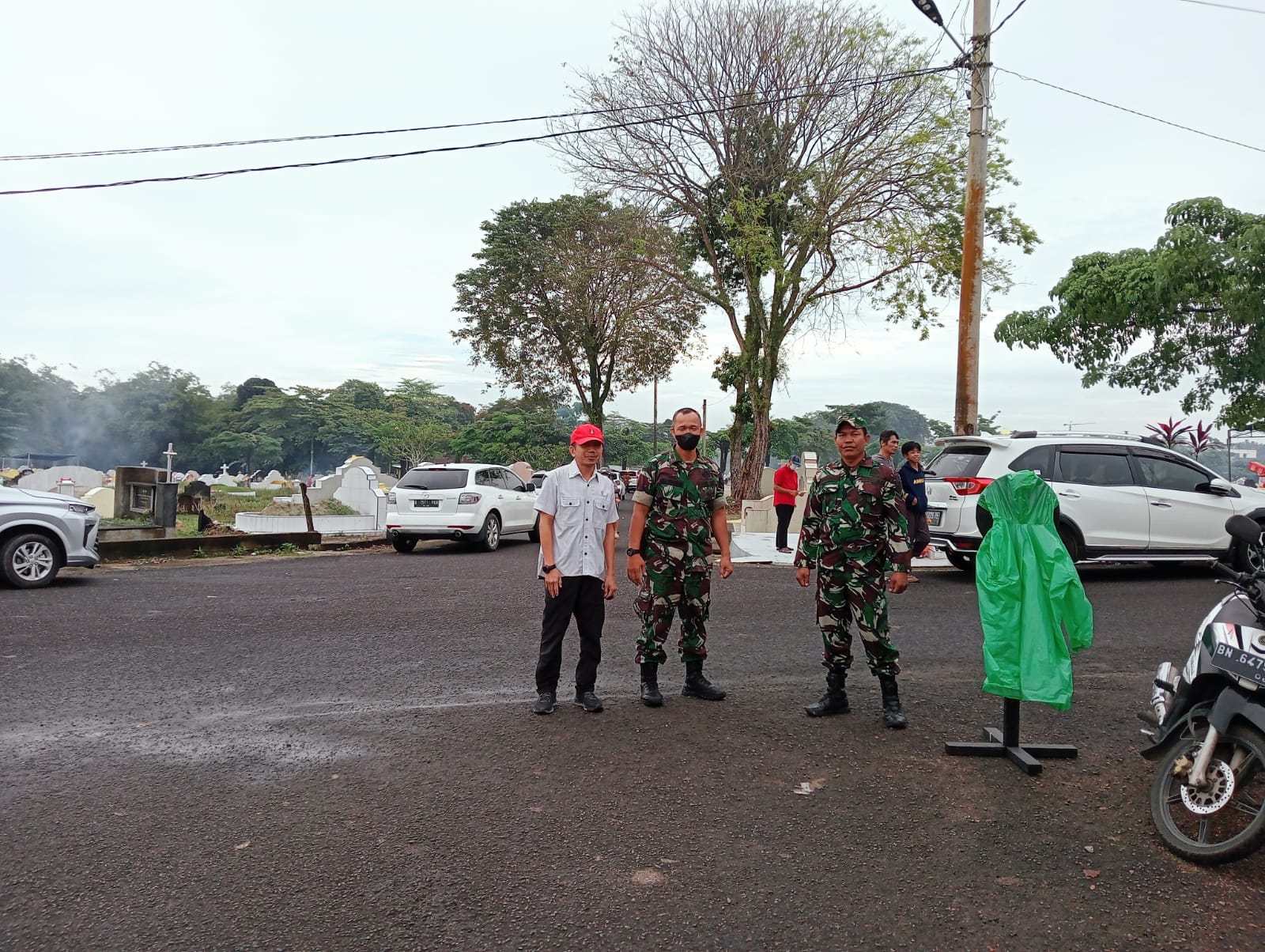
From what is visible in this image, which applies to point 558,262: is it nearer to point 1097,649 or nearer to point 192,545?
point 192,545

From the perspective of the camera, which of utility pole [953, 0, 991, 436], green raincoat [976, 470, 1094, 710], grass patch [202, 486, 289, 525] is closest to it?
green raincoat [976, 470, 1094, 710]

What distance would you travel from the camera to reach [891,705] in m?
5.14

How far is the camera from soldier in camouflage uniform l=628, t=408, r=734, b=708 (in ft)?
17.8

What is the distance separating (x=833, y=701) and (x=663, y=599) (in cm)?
114

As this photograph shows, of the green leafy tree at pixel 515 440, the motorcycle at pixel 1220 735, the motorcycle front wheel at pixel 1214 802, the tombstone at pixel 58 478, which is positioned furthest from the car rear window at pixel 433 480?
the green leafy tree at pixel 515 440

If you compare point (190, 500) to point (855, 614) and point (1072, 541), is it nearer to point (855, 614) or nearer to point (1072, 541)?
point (1072, 541)

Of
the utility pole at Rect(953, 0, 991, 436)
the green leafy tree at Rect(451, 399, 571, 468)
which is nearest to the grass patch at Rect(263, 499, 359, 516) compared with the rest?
the utility pole at Rect(953, 0, 991, 436)

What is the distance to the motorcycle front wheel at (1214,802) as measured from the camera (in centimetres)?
319

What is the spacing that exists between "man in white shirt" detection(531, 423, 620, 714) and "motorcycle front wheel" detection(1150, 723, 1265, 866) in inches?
114

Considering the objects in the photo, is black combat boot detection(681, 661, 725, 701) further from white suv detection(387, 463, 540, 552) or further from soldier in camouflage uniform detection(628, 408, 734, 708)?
white suv detection(387, 463, 540, 552)

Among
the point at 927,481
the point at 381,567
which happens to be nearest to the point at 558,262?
the point at 381,567

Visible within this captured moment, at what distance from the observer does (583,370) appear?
41406 millimetres

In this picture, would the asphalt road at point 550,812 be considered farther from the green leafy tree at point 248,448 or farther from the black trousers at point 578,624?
the green leafy tree at point 248,448

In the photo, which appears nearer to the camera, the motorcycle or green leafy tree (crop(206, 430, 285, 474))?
the motorcycle
